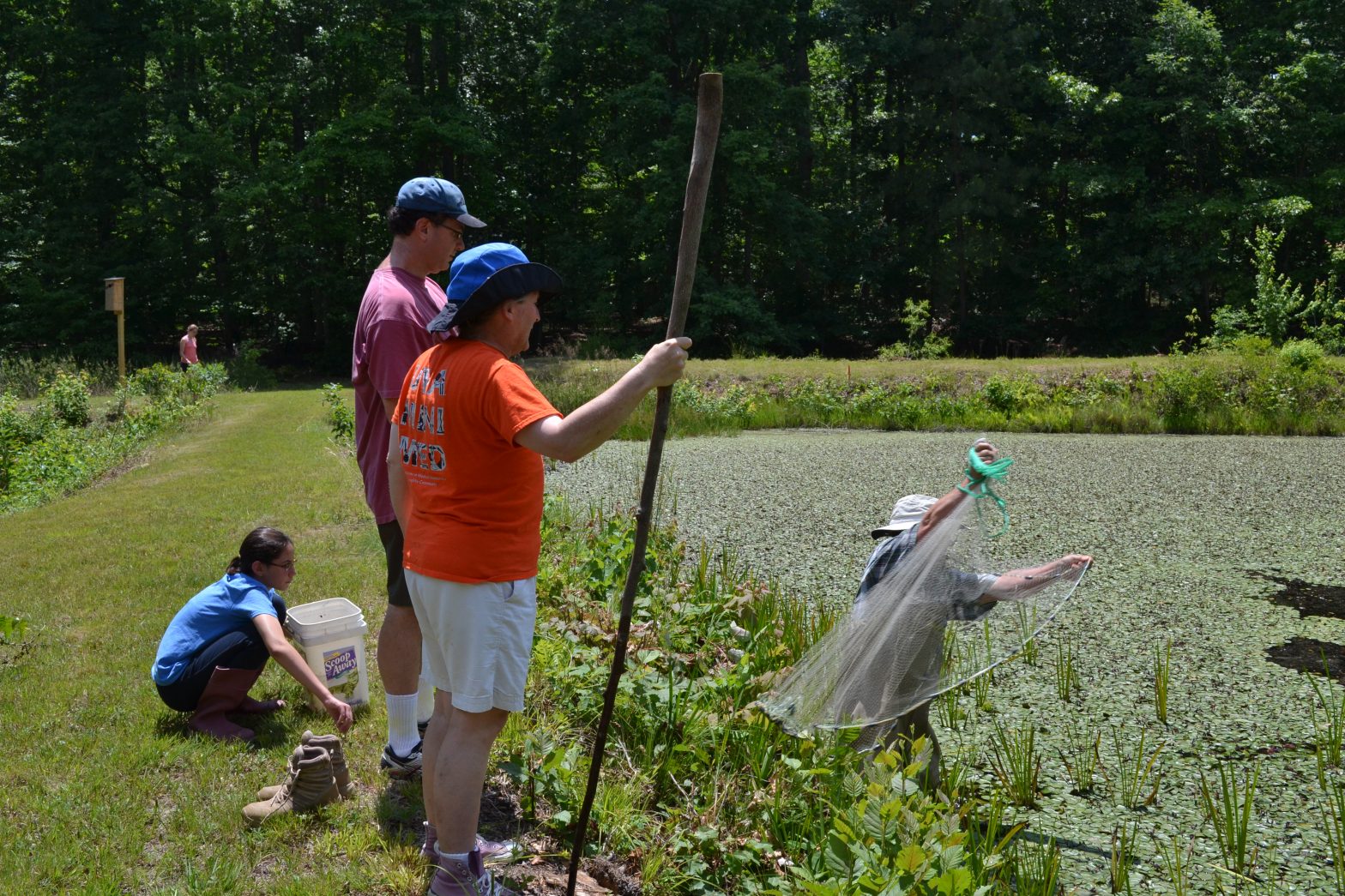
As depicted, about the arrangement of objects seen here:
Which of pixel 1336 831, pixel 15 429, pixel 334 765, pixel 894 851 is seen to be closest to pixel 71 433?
pixel 15 429

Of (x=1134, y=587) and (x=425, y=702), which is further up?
(x=425, y=702)

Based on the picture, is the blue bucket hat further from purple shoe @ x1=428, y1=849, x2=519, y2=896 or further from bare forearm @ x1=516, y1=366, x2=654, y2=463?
purple shoe @ x1=428, y1=849, x2=519, y2=896

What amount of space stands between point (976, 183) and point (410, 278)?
2208 centimetres

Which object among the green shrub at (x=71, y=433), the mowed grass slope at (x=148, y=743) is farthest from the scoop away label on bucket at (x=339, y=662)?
the green shrub at (x=71, y=433)

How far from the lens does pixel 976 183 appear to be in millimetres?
22969

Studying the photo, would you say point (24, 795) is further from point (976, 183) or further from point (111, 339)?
point (111, 339)

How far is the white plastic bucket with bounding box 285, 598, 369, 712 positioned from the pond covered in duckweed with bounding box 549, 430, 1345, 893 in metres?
1.95

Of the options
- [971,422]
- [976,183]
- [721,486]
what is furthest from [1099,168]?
[721,486]

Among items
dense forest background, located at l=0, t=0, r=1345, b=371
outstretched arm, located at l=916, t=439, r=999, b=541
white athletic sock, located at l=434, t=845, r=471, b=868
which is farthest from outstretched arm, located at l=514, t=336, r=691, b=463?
dense forest background, located at l=0, t=0, r=1345, b=371

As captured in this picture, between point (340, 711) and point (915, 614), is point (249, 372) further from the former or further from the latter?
point (915, 614)

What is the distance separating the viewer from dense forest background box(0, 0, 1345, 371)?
22.2 metres

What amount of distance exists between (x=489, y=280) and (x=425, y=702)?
1.54 metres

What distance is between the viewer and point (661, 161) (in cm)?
2239

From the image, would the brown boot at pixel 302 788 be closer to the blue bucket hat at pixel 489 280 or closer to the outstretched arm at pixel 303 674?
the outstretched arm at pixel 303 674
